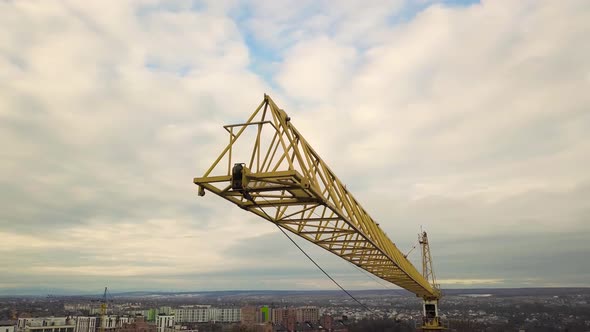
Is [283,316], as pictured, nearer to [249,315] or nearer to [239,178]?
[249,315]

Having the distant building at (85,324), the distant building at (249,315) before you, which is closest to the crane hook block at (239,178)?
the distant building at (85,324)

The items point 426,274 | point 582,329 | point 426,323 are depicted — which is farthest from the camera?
point 582,329

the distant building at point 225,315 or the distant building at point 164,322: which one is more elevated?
the distant building at point 164,322

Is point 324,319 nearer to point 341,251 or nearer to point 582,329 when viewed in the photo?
point 582,329

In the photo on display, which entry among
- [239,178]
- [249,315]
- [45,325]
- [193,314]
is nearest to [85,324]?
[45,325]

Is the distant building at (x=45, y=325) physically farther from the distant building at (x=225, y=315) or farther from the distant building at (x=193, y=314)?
the distant building at (x=225, y=315)

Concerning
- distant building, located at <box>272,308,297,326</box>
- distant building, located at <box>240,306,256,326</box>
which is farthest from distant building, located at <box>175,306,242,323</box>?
distant building, located at <box>272,308,297,326</box>

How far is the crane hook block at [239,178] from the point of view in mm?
9734

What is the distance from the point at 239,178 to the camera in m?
9.77

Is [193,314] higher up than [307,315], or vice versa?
[307,315]

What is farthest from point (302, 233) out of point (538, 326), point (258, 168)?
point (538, 326)

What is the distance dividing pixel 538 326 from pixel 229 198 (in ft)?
523

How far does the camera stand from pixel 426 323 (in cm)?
4147

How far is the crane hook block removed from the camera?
9734mm
